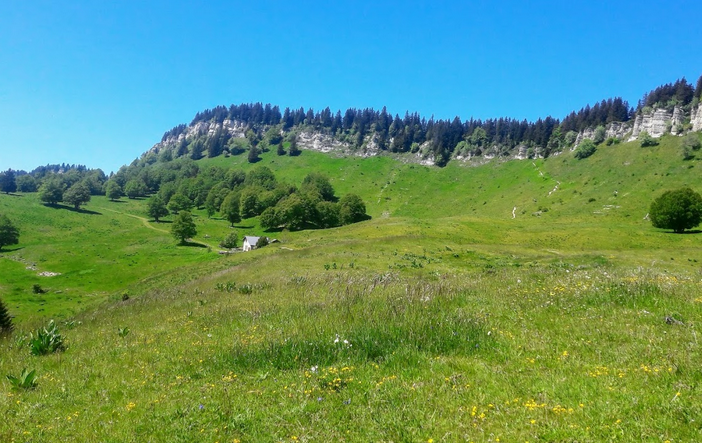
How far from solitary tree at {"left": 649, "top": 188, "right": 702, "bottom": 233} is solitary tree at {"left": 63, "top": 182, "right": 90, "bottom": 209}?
188m

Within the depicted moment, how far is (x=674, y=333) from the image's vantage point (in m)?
7.34

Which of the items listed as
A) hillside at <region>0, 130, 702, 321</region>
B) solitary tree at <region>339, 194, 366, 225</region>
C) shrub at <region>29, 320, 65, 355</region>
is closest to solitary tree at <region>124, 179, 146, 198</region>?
hillside at <region>0, 130, 702, 321</region>

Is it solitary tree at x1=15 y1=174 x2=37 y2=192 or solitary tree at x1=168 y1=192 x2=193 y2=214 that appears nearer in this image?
solitary tree at x1=168 y1=192 x2=193 y2=214

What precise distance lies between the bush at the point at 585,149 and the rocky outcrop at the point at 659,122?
12525 millimetres

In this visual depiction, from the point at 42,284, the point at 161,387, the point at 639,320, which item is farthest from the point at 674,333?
the point at 42,284

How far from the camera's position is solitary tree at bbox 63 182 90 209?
147 metres

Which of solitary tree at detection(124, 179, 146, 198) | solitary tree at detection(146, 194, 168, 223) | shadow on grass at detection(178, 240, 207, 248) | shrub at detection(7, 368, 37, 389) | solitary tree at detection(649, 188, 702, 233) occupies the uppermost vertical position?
solitary tree at detection(124, 179, 146, 198)

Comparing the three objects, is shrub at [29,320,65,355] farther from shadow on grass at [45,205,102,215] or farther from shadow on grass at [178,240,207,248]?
shadow on grass at [45,205,102,215]

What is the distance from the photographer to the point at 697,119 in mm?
123312

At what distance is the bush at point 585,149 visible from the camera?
144625 mm

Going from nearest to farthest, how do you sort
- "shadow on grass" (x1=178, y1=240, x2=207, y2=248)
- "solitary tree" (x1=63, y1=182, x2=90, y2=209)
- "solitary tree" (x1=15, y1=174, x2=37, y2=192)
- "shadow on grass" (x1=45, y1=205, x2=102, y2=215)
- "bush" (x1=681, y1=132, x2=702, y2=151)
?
"shadow on grass" (x1=178, y1=240, x2=207, y2=248) → "bush" (x1=681, y1=132, x2=702, y2=151) → "shadow on grass" (x1=45, y1=205, x2=102, y2=215) → "solitary tree" (x1=63, y1=182, x2=90, y2=209) → "solitary tree" (x1=15, y1=174, x2=37, y2=192)

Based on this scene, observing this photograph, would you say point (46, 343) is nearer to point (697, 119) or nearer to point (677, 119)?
point (697, 119)

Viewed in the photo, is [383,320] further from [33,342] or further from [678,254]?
[678,254]

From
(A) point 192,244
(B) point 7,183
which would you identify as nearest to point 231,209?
(A) point 192,244
